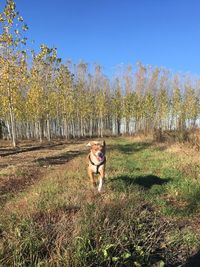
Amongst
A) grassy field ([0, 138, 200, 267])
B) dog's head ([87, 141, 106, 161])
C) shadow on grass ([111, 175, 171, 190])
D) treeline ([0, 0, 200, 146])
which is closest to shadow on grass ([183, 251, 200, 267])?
grassy field ([0, 138, 200, 267])

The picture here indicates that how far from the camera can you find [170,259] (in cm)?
546

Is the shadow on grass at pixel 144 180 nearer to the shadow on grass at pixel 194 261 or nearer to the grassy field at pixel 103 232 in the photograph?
the grassy field at pixel 103 232

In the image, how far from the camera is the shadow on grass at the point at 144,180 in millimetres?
10680

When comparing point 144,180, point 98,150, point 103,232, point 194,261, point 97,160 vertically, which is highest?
point 98,150

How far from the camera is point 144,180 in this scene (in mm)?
11359

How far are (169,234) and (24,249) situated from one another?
2.91 meters

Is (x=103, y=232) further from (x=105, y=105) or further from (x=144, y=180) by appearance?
(x=105, y=105)

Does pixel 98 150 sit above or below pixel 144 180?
above

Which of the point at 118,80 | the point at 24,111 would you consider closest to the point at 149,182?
the point at 24,111

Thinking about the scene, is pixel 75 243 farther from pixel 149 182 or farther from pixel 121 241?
pixel 149 182

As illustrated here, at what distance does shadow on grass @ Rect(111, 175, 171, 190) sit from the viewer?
10680 mm

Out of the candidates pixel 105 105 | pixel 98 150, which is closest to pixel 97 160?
pixel 98 150

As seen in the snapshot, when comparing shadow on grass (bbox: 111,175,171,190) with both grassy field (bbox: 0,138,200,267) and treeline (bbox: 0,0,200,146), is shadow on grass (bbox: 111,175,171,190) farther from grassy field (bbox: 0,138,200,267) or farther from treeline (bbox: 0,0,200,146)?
treeline (bbox: 0,0,200,146)

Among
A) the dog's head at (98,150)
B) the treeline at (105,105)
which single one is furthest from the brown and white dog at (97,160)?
the treeline at (105,105)
